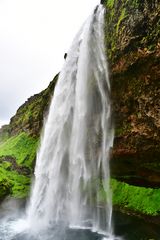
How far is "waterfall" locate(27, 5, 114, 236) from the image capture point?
682 inches

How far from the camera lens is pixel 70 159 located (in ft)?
61.2

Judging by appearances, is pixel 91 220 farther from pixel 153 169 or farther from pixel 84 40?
pixel 84 40

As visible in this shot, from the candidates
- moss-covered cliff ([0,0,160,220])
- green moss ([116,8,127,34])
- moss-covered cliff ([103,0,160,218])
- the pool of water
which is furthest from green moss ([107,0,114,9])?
the pool of water

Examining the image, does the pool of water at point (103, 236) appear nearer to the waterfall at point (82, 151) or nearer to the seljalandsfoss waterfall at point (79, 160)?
the seljalandsfoss waterfall at point (79, 160)

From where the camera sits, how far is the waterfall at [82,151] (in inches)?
682

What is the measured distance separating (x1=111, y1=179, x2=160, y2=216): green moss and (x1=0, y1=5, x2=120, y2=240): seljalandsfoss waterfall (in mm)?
514

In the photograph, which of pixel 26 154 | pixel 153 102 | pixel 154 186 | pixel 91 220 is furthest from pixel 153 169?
pixel 26 154

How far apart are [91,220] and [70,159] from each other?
363 centimetres

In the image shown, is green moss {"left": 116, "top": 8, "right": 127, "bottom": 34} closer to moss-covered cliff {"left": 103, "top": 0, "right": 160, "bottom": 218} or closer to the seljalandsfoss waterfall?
moss-covered cliff {"left": 103, "top": 0, "right": 160, "bottom": 218}

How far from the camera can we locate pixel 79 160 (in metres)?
18.1

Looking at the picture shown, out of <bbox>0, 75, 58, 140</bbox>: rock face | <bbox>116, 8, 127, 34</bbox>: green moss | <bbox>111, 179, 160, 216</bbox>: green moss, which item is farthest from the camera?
<bbox>0, 75, 58, 140</bbox>: rock face

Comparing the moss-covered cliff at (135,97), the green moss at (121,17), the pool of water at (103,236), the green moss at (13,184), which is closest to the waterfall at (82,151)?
the pool of water at (103,236)

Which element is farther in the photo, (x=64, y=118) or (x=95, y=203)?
(x=64, y=118)

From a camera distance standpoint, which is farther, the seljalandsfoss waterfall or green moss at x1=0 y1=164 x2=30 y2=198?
green moss at x1=0 y1=164 x2=30 y2=198
